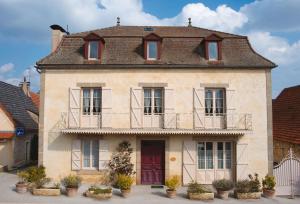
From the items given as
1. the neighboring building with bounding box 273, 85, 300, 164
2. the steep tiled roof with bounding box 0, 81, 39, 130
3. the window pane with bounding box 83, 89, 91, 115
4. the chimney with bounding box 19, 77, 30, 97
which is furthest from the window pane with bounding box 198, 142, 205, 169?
the chimney with bounding box 19, 77, 30, 97

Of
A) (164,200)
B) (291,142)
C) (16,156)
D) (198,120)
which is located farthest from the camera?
(16,156)

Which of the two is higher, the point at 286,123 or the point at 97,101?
the point at 97,101

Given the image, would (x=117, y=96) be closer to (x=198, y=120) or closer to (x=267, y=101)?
(x=198, y=120)

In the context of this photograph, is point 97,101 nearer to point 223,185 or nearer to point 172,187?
point 172,187

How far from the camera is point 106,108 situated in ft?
56.9

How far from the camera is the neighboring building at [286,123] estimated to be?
19758mm

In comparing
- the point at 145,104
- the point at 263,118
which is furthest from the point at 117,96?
the point at 263,118

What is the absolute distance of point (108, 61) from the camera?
17812 mm

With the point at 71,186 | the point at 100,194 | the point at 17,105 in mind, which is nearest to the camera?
the point at 100,194

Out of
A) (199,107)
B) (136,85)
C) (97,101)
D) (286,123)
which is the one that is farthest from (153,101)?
(286,123)

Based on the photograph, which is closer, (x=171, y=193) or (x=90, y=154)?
(x=171, y=193)

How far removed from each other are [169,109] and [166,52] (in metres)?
3.47

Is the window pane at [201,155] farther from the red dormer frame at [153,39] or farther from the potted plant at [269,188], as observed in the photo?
the red dormer frame at [153,39]

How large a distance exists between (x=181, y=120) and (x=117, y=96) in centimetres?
379
